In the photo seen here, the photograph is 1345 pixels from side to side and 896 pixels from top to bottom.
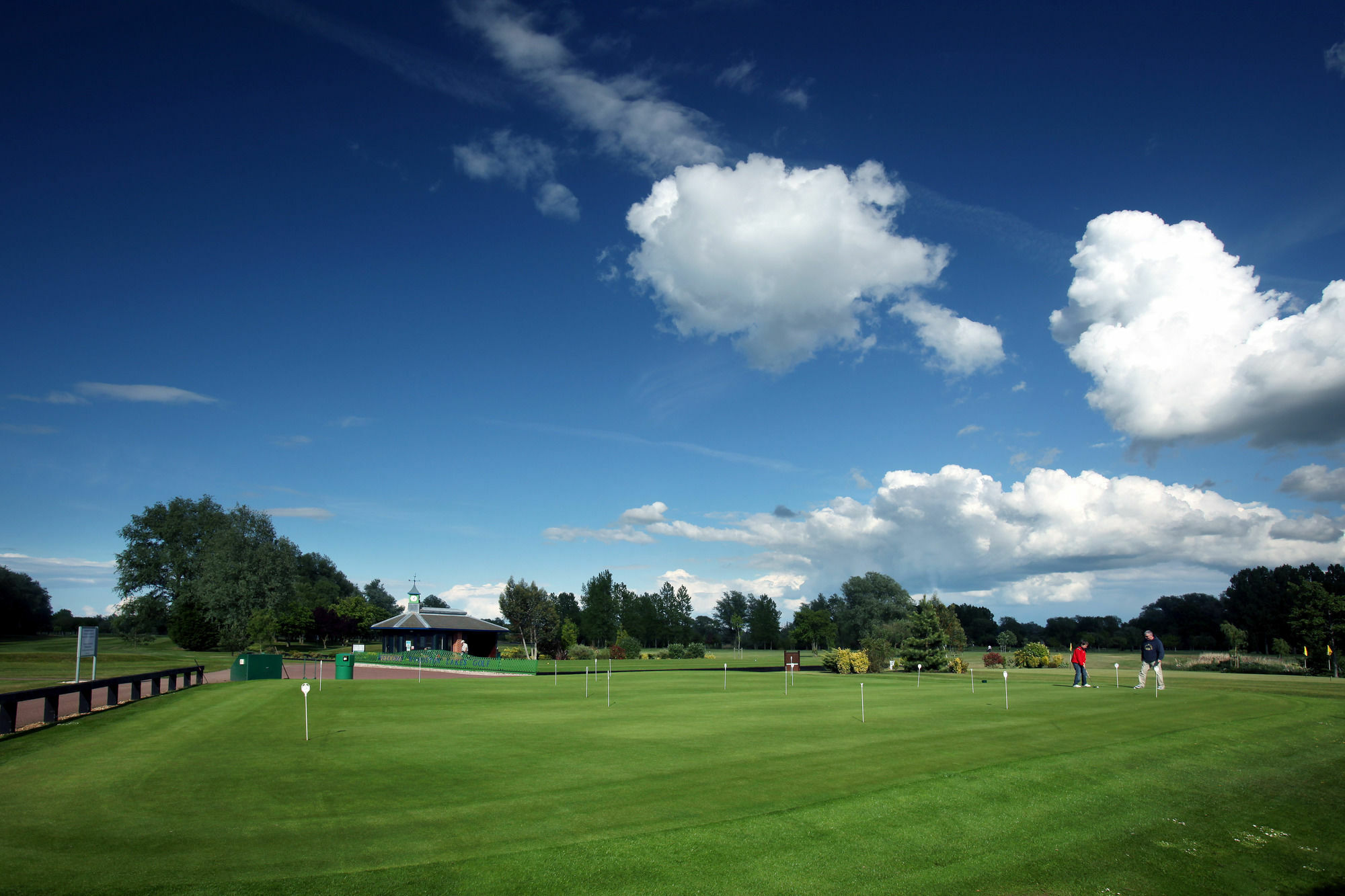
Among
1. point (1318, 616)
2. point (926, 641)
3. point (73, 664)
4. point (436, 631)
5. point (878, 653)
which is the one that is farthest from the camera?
point (436, 631)

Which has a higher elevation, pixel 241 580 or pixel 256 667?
pixel 241 580

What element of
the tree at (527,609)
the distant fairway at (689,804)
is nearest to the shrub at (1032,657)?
the distant fairway at (689,804)

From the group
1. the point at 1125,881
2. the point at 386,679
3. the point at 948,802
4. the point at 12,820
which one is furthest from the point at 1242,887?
the point at 386,679

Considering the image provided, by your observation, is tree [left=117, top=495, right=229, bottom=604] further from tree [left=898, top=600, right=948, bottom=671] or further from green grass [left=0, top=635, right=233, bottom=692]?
tree [left=898, top=600, right=948, bottom=671]

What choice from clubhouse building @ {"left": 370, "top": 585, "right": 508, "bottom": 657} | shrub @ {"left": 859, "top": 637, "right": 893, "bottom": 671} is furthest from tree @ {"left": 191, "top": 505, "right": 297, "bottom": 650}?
shrub @ {"left": 859, "top": 637, "right": 893, "bottom": 671}

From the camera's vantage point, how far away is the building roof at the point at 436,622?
7562 cm

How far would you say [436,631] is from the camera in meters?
76.6

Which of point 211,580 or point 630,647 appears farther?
point 630,647

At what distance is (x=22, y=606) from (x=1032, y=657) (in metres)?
158

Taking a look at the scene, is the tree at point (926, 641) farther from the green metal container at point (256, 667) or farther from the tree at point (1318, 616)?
the green metal container at point (256, 667)

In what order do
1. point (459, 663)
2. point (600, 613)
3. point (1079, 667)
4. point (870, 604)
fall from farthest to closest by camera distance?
point (600, 613), point (870, 604), point (459, 663), point (1079, 667)

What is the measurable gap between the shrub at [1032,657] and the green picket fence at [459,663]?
3674 centimetres

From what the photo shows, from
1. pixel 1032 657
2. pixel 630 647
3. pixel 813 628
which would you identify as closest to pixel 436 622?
pixel 630 647

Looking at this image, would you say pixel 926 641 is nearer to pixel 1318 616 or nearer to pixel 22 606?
pixel 1318 616
